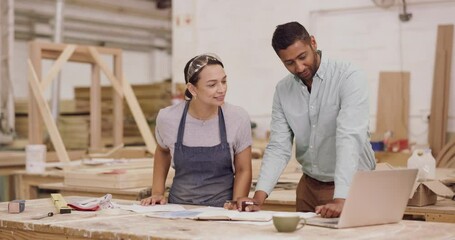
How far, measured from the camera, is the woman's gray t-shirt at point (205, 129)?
4.10 metres

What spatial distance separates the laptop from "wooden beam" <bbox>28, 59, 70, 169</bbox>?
375 centimetres

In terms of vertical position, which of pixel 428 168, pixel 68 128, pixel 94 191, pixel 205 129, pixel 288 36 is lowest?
pixel 94 191

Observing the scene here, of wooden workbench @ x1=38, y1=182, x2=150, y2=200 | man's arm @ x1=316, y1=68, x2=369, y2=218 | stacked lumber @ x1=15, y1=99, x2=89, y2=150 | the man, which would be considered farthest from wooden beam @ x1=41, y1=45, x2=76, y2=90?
man's arm @ x1=316, y1=68, x2=369, y2=218

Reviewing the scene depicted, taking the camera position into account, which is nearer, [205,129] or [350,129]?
[350,129]

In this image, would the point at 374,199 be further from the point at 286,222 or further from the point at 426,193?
the point at 426,193

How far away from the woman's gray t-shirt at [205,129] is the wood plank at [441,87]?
3.39 metres

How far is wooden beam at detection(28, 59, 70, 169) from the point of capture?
6.52 metres

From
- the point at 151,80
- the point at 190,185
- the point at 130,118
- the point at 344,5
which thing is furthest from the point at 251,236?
the point at 151,80

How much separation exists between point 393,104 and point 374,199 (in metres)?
4.50

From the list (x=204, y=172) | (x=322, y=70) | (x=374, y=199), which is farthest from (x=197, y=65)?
(x=374, y=199)

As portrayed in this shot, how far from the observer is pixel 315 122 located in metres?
3.83

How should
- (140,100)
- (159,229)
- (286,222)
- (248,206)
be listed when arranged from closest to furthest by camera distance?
(286,222) → (159,229) → (248,206) → (140,100)

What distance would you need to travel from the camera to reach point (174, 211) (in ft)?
11.6

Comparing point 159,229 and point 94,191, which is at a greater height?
point 159,229
